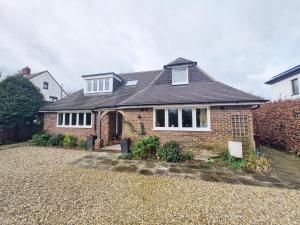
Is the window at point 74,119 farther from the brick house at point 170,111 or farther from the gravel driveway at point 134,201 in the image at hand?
the gravel driveway at point 134,201

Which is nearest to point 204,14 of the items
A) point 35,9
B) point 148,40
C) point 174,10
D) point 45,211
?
point 174,10

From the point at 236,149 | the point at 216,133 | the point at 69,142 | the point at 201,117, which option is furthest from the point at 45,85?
the point at 236,149

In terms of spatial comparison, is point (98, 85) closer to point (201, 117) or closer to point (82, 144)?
point (82, 144)

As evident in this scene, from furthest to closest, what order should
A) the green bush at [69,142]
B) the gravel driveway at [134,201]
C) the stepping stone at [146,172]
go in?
1. the green bush at [69,142]
2. the stepping stone at [146,172]
3. the gravel driveway at [134,201]

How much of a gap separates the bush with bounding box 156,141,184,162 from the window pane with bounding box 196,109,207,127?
1.84m

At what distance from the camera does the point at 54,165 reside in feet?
23.3

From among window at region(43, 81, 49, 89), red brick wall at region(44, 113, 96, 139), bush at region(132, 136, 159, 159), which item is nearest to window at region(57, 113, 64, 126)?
red brick wall at region(44, 113, 96, 139)

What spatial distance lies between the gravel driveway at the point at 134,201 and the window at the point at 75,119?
705cm

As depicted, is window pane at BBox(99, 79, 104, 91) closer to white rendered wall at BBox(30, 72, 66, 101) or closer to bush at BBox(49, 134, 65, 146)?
bush at BBox(49, 134, 65, 146)

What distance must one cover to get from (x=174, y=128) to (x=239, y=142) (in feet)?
11.5

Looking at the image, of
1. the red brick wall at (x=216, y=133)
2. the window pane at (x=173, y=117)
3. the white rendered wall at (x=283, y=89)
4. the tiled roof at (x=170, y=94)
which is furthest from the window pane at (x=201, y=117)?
the white rendered wall at (x=283, y=89)

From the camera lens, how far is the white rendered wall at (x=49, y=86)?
23.2 m

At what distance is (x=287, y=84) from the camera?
15.4 metres

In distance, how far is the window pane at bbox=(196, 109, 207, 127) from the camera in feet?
28.1
